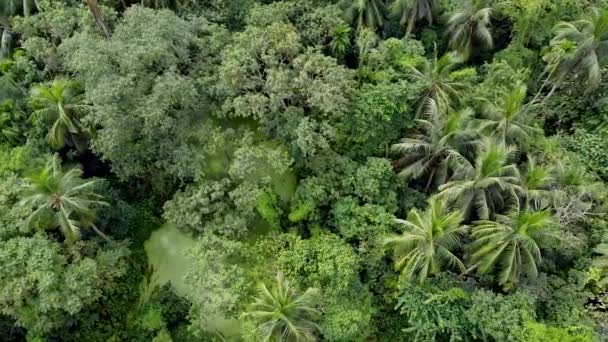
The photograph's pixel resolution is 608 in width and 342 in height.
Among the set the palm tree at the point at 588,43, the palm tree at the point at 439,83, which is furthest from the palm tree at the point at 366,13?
the palm tree at the point at 588,43

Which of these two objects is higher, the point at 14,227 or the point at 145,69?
the point at 145,69

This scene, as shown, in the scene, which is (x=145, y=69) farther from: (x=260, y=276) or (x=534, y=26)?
(x=534, y=26)

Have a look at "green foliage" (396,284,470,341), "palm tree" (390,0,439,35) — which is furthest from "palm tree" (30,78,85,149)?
"palm tree" (390,0,439,35)

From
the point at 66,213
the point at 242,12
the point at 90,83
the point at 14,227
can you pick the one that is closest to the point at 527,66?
the point at 242,12

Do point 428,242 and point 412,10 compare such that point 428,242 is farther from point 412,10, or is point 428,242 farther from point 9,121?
point 9,121

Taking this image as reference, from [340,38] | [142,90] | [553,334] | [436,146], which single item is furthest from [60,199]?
[553,334]

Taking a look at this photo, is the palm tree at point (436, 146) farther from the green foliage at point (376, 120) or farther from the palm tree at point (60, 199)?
the palm tree at point (60, 199)

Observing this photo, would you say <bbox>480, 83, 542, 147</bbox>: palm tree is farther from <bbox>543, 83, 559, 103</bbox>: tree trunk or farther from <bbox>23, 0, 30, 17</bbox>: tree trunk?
<bbox>23, 0, 30, 17</bbox>: tree trunk
